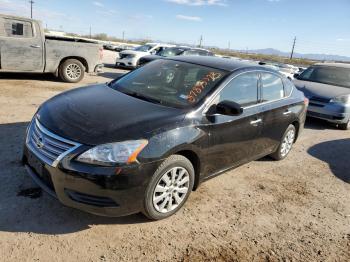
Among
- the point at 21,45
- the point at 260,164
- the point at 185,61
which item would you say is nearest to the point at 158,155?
the point at 185,61

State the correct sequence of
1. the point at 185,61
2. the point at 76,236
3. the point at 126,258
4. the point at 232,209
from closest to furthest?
the point at 126,258, the point at 76,236, the point at 232,209, the point at 185,61

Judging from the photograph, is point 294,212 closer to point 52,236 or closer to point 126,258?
point 126,258

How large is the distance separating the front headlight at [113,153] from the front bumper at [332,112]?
21.8 ft

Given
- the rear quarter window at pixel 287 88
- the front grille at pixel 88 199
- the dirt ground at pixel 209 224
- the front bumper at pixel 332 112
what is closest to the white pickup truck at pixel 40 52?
the dirt ground at pixel 209 224

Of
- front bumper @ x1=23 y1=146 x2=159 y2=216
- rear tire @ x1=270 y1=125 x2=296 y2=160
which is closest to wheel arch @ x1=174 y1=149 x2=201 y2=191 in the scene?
front bumper @ x1=23 y1=146 x2=159 y2=216

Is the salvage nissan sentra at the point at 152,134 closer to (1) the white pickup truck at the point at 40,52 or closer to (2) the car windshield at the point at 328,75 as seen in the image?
(2) the car windshield at the point at 328,75

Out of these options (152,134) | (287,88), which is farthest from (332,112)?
(152,134)

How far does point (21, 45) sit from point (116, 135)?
301 inches

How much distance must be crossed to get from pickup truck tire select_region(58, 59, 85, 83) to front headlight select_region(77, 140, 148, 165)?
27.0 ft

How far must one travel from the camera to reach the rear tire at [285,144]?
5539 mm

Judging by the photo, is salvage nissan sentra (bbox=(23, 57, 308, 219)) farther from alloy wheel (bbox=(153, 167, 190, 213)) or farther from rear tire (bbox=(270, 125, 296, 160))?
rear tire (bbox=(270, 125, 296, 160))

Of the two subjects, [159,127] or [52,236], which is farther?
[159,127]

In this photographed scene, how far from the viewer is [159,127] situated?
3244mm

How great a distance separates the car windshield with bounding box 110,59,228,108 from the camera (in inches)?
152
